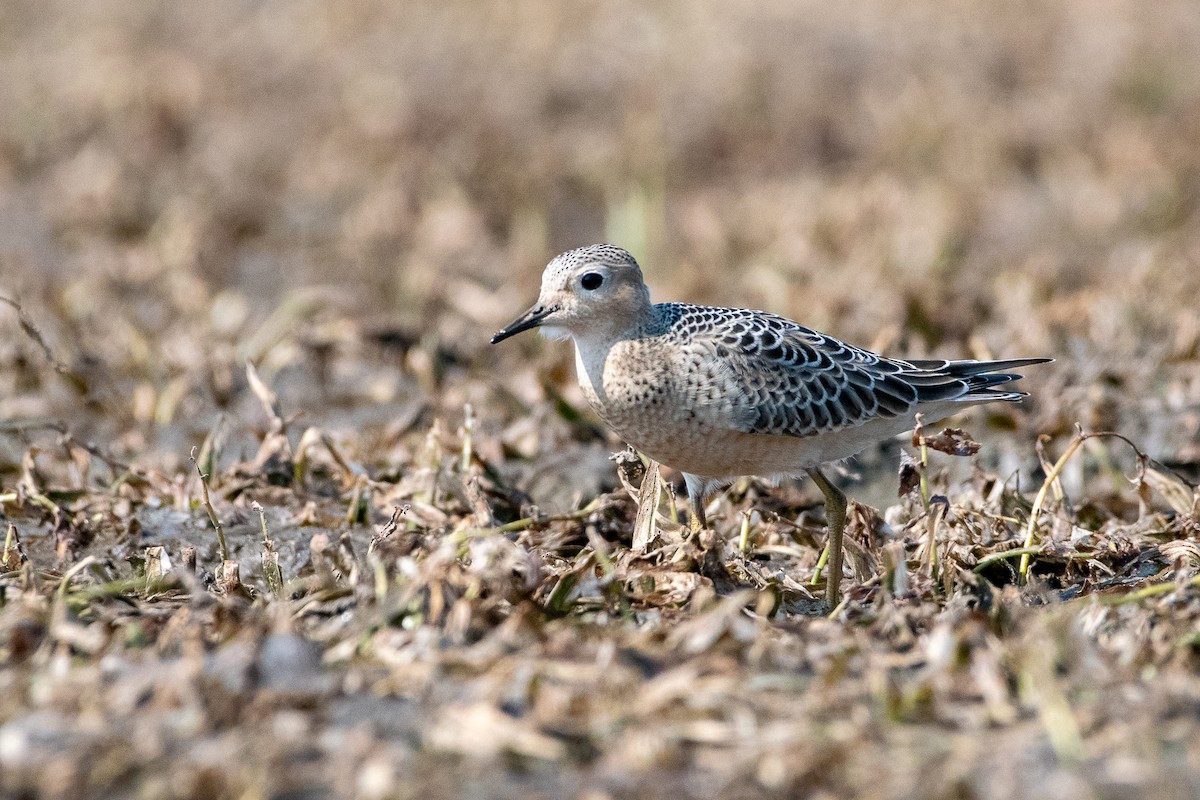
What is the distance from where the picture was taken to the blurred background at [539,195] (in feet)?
21.7

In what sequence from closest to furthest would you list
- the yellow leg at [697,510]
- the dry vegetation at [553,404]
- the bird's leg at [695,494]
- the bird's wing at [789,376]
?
the dry vegetation at [553,404] < the bird's wing at [789,376] < the yellow leg at [697,510] < the bird's leg at [695,494]

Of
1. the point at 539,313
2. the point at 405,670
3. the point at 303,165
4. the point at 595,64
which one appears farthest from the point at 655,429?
the point at 595,64

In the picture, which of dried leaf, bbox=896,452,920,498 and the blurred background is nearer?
dried leaf, bbox=896,452,920,498

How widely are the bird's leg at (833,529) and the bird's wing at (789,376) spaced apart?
0.18 metres

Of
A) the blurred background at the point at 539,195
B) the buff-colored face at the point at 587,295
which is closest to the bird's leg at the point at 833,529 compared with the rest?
the buff-colored face at the point at 587,295

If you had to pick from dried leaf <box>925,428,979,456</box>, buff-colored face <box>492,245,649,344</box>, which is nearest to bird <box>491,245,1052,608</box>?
buff-colored face <box>492,245,649,344</box>

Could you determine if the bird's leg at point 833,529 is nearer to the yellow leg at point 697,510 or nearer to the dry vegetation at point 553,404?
the dry vegetation at point 553,404

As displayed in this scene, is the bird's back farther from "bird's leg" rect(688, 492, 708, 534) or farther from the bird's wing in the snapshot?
"bird's leg" rect(688, 492, 708, 534)

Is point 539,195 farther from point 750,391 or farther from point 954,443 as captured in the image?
point 954,443

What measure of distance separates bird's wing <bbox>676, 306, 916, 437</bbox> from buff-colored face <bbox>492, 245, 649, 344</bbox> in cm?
20

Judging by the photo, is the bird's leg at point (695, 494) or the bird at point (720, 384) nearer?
the bird at point (720, 384)

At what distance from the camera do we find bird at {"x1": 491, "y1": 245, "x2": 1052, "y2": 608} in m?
4.38

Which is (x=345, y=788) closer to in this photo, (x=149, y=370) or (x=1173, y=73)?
(x=149, y=370)

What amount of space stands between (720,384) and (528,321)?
613mm
